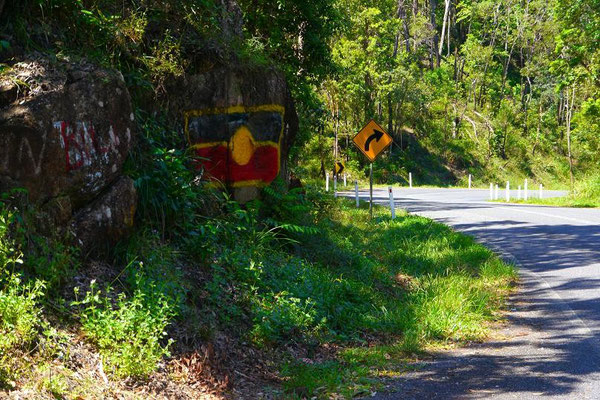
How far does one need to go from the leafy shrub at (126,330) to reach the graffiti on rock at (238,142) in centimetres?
340

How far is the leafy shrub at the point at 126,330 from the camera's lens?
477 centimetres

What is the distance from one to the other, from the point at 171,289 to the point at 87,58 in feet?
8.14

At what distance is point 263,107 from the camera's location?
9.27 m

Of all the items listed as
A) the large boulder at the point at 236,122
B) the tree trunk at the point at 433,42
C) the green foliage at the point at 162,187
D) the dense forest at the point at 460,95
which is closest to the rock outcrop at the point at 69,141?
the green foliage at the point at 162,187

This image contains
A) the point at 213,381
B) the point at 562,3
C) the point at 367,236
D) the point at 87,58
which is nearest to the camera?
the point at 213,381

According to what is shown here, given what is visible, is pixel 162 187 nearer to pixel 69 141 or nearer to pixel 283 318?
pixel 69 141

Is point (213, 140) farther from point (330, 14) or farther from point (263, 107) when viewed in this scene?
A: point (330, 14)

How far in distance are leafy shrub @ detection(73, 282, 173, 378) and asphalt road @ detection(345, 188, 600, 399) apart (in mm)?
1909

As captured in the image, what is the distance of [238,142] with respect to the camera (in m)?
8.99

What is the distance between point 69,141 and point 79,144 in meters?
0.12

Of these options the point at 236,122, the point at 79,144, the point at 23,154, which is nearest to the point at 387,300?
the point at 236,122

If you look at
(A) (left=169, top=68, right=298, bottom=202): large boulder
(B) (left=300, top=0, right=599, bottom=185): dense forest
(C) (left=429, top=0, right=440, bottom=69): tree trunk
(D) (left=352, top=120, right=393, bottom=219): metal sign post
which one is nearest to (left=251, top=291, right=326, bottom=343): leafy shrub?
(A) (left=169, top=68, right=298, bottom=202): large boulder

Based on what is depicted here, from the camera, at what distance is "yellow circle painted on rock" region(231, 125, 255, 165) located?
8.98 metres

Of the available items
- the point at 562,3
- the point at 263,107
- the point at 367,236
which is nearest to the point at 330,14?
the point at 367,236
